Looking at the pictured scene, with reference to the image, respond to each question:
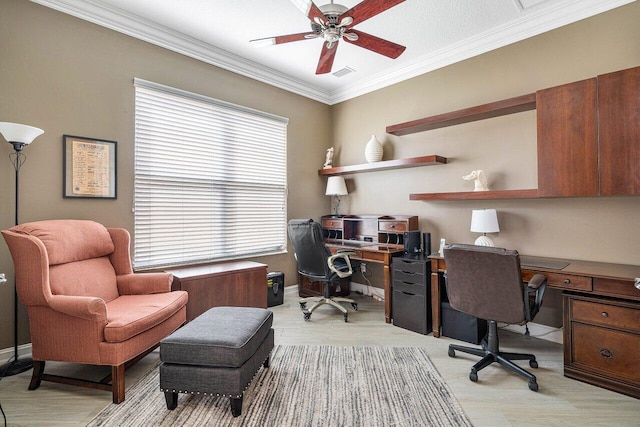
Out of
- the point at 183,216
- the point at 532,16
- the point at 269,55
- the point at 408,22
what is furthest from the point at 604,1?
the point at 183,216

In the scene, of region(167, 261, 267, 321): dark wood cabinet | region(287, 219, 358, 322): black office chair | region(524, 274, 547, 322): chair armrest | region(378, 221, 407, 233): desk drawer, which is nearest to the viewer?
region(524, 274, 547, 322): chair armrest

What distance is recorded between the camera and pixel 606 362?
209cm

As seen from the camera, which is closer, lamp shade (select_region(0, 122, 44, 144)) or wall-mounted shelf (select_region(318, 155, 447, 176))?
lamp shade (select_region(0, 122, 44, 144))

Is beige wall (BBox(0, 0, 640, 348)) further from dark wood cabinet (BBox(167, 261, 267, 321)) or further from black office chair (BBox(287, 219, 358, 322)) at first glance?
black office chair (BBox(287, 219, 358, 322))

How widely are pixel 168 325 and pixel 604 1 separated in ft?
14.3

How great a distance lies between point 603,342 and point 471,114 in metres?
2.18

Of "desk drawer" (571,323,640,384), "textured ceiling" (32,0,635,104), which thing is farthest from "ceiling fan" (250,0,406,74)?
"desk drawer" (571,323,640,384)

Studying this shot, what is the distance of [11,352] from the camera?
96.5 inches

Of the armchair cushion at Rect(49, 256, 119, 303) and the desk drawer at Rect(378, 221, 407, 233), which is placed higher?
the desk drawer at Rect(378, 221, 407, 233)

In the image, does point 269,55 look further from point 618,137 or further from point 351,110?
point 618,137

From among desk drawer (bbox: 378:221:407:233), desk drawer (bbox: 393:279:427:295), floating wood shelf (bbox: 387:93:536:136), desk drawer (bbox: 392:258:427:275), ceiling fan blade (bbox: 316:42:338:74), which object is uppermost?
ceiling fan blade (bbox: 316:42:338:74)

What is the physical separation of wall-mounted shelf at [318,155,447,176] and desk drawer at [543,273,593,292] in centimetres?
161

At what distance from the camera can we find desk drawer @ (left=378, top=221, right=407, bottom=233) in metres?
3.78

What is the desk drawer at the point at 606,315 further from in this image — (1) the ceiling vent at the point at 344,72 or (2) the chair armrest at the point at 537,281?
(1) the ceiling vent at the point at 344,72
